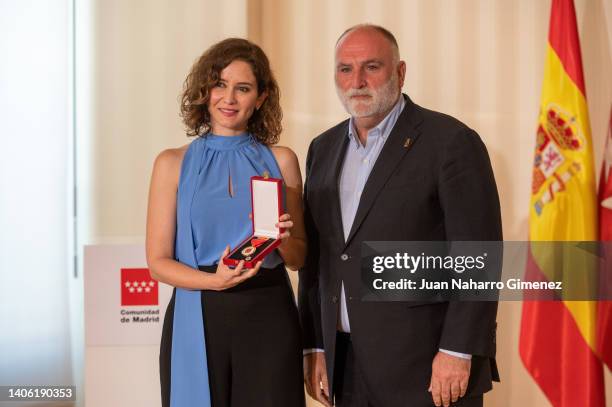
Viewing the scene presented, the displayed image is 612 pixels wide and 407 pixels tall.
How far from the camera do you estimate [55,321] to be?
4.35 m

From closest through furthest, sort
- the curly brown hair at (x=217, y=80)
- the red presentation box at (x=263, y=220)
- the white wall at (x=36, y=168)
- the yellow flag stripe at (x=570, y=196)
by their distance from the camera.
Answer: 1. the red presentation box at (x=263, y=220)
2. the curly brown hair at (x=217, y=80)
3. the yellow flag stripe at (x=570, y=196)
4. the white wall at (x=36, y=168)

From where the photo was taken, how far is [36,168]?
4.36 m

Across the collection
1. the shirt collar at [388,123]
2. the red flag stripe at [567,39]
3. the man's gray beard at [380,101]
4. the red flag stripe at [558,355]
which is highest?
the red flag stripe at [567,39]

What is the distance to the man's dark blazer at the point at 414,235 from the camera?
2.17m

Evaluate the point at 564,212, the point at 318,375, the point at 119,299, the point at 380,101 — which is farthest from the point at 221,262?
the point at 564,212

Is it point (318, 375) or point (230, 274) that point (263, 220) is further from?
point (318, 375)

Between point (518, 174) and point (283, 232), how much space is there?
250 cm

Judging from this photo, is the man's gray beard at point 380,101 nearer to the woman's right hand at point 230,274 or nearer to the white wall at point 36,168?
the woman's right hand at point 230,274

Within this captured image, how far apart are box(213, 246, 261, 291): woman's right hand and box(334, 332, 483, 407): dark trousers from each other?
49 centimetres

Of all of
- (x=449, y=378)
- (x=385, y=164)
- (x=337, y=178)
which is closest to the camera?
(x=449, y=378)

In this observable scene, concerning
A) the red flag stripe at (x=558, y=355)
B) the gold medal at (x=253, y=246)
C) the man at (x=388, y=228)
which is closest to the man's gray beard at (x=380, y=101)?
the man at (x=388, y=228)

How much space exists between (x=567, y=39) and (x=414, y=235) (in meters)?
1.99

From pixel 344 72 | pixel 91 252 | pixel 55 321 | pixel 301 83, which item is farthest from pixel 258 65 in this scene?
pixel 55 321

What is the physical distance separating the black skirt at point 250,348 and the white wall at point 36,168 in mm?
2458
